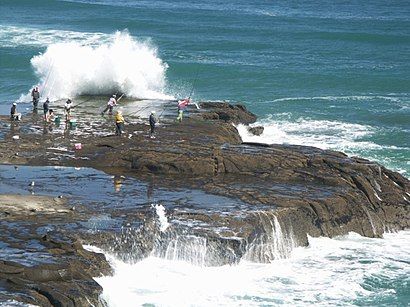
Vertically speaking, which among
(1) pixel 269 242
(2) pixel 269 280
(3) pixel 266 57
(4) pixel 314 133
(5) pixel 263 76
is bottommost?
(2) pixel 269 280

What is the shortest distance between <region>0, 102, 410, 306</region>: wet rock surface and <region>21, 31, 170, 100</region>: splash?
30.5 ft

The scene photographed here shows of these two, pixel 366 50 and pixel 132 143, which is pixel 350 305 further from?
pixel 366 50

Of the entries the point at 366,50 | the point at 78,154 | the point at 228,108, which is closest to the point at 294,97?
the point at 228,108

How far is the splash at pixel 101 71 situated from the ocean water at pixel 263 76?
0.23 ft

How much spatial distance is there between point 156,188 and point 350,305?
26.7 ft

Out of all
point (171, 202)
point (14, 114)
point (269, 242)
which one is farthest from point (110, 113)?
point (269, 242)

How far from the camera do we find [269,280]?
2730cm

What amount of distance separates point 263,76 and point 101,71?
49.6 feet

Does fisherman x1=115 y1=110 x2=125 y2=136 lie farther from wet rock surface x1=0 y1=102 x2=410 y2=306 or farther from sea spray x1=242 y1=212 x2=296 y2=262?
sea spray x1=242 y1=212 x2=296 y2=262

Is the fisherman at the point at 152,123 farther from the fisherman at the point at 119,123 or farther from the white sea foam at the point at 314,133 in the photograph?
the white sea foam at the point at 314,133

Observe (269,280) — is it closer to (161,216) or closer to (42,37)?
(161,216)

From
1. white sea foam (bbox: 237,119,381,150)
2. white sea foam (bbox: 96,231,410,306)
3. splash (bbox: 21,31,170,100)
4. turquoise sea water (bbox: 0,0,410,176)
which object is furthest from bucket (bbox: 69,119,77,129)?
white sea foam (bbox: 96,231,410,306)

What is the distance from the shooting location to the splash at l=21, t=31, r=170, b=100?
4878cm

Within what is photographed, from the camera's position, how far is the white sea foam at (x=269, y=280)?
2548 centimetres
